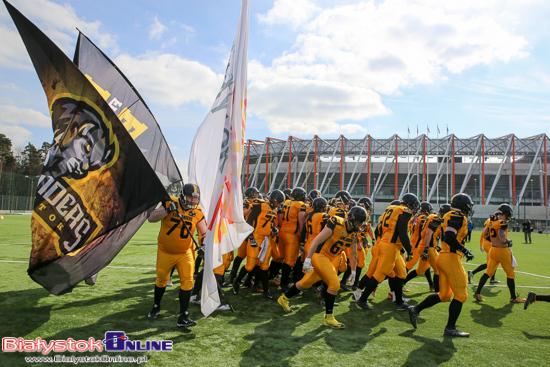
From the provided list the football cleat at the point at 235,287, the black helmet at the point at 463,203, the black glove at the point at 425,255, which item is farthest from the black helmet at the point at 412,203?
the football cleat at the point at 235,287

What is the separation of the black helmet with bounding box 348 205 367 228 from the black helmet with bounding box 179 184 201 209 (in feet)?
8.57

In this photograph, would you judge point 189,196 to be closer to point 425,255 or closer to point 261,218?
point 261,218

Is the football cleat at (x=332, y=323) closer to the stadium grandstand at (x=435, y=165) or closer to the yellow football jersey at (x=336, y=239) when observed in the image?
the yellow football jersey at (x=336, y=239)

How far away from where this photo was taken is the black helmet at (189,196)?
5.54m

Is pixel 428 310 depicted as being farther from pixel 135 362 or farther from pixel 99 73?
pixel 99 73

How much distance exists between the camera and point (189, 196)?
5539mm

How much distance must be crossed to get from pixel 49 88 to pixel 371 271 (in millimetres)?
6588

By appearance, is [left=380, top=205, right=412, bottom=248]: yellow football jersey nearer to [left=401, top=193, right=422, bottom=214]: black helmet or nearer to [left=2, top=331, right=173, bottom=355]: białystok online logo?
[left=401, top=193, right=422, bottom=214]: black helmet

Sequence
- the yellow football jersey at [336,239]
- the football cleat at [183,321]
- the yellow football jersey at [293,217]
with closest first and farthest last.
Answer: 1. the football cleat at [183,321]
2. the yellow football jersey at [336,239]
3. the yellow football jersey at [293,217]

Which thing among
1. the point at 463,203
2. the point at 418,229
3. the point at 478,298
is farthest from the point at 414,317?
the point at 418,229

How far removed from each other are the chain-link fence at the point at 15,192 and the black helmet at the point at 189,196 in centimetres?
4365

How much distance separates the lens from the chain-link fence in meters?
39.8

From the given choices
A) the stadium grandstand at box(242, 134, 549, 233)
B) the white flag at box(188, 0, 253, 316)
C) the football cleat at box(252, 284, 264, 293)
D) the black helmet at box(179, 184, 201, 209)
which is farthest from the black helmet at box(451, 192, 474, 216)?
the stadium grandstand at box(242, 134, 549, 233)

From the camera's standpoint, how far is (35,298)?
631cm
